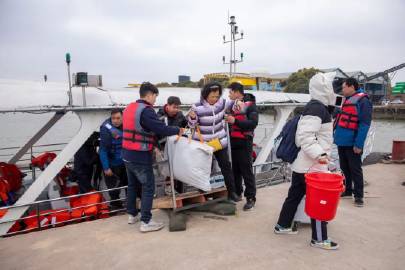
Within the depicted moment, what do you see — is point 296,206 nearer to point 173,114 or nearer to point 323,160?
point 323,160

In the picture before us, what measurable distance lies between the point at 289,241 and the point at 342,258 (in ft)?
1.79

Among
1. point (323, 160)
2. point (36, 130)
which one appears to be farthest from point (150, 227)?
point (36, 130)

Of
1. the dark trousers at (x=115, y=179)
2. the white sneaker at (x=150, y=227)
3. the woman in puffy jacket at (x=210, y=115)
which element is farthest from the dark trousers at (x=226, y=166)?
the dark trousers at (x=115, y=179)

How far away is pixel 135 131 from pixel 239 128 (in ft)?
4.67

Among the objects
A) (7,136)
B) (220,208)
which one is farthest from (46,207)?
(7,136)

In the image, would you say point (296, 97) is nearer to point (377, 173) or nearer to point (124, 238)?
point (377, 173)

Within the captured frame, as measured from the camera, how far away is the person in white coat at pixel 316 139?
3.04 meters

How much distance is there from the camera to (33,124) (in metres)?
23.3

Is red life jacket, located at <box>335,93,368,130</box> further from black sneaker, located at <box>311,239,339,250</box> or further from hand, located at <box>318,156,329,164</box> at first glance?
black sneaker, located at <box>311,239,339,250</box>

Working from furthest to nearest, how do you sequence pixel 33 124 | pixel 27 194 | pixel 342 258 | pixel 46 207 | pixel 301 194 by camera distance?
pixel 33 124
pixel 46 207
pixel 27 194
pixel 301 194
pixel 342 258

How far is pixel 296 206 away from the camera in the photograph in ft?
11.2

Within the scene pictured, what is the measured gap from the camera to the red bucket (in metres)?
2.92

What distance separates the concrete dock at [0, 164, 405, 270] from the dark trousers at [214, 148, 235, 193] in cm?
41

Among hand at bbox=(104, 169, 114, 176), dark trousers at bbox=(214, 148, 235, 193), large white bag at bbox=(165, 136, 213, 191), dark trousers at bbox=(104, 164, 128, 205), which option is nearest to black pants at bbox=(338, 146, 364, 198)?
dark trousers at bbox=(214, 148, 235, 193)
